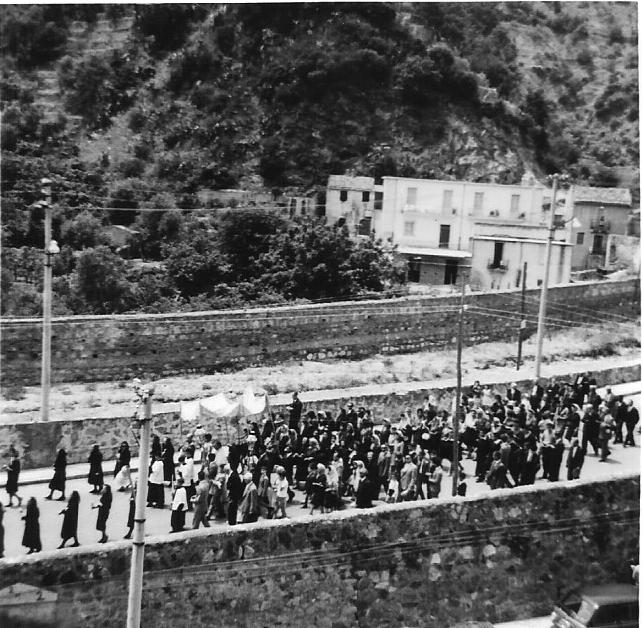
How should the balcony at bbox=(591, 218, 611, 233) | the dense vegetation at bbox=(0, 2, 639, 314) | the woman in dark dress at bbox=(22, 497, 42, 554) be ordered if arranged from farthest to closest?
1. the balcony at bbox=(591, 218, 611, 233)
2. the dense vegetation at bbox=(0, 2, 639, 314)
3. the woman in dark dress at bbox=(22, 497, 42, 554)

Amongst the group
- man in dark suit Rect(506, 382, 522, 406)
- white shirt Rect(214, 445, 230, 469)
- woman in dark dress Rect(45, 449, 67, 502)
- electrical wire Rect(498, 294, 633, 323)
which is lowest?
woman in dark dress Rect(45, 449, 67, 502)

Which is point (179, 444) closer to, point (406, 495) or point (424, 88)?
point (406, 495)

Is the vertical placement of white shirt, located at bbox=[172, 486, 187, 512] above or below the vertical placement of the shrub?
below

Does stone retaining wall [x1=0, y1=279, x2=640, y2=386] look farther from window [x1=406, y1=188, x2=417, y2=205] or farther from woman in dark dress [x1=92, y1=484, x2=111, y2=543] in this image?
woman in dark dress [x1=92, y1=484, x2=111, y2=543]

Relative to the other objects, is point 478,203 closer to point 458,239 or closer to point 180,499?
point 458,239

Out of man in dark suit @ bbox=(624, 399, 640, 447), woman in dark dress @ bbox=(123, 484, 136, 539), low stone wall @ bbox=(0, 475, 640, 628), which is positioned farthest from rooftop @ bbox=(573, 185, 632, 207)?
woman in dark dress @ bbox=(123, 484, 136, 539)

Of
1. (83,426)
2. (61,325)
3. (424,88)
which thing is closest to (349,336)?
(61,325)

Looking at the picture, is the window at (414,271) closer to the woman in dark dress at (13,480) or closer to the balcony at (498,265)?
the balcony at (498,265)
